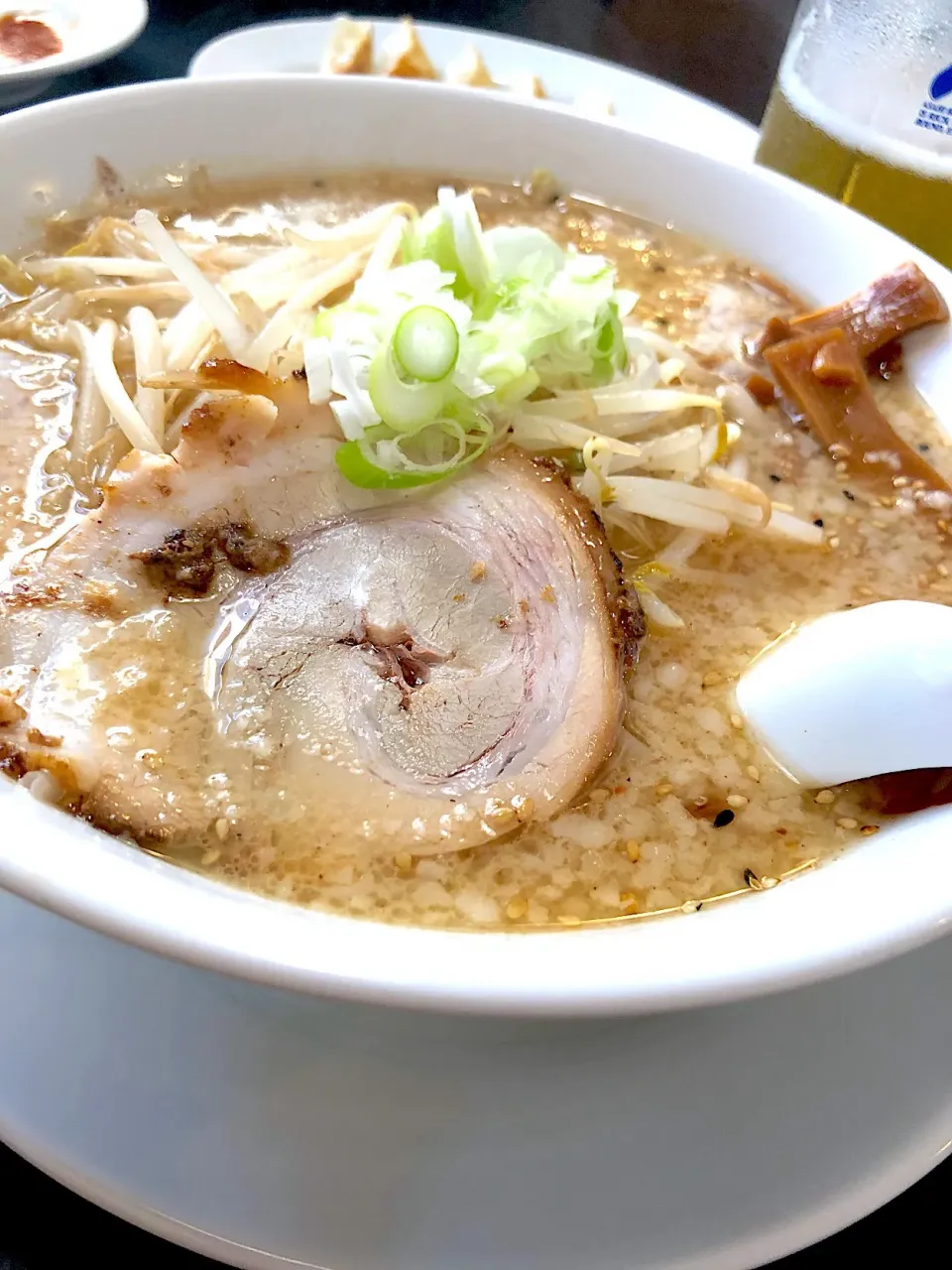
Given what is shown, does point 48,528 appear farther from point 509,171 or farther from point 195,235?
point 509,171

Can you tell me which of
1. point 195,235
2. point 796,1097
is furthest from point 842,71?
point 796,1097

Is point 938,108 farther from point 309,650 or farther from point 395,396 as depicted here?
point 309,650

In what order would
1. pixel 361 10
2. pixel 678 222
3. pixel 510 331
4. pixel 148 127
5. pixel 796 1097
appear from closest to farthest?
pixel 796 1097
pixel 510 331
pixel 148 127
pixel 678 222
pixel 361 10

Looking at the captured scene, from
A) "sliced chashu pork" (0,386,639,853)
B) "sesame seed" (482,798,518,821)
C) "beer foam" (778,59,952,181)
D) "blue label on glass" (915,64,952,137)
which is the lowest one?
"sesame seed" (482,798,518,821)

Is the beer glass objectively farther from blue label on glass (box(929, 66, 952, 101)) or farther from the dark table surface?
the dark table surface

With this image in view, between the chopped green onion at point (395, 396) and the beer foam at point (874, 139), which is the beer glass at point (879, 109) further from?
the chopped green onion at point (395, 396)

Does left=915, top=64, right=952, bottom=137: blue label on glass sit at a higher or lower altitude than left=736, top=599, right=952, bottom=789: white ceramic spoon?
higher

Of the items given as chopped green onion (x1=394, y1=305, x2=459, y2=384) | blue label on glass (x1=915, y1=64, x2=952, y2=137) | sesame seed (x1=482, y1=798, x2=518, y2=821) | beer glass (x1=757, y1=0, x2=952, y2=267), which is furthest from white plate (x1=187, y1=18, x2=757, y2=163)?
sesame seed (x1=482, y1=798, x2=518, y2=821)

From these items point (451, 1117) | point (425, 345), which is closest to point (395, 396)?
point (425, 345)
